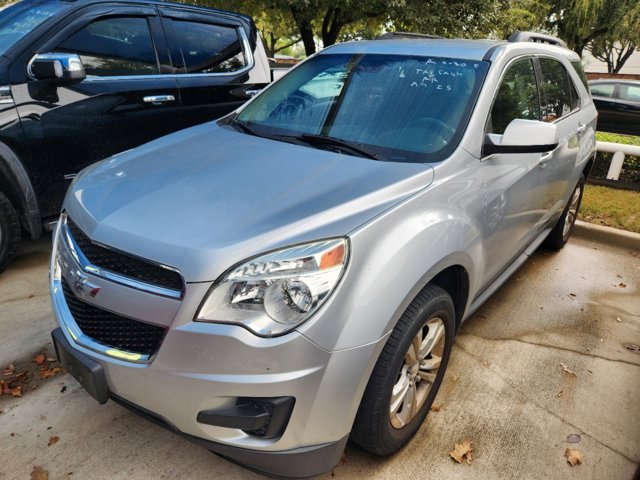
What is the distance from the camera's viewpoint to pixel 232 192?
206 centimetres

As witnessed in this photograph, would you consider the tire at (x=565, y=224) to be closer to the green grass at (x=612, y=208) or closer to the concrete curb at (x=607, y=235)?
the concrete curb at (x=607, y=235)

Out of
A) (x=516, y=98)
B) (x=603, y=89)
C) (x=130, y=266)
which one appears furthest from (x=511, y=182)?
(x=603, y=89)

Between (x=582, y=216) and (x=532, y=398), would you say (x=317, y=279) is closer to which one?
(x=532, y=398)

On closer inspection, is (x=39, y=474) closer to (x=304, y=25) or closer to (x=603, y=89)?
(x=304, y=25)

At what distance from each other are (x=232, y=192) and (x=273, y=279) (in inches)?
20.9

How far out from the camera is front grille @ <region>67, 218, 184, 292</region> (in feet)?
5.64

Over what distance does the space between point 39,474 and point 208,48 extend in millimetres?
3940

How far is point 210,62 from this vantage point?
15.9ft

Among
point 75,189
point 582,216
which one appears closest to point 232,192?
point 75,189

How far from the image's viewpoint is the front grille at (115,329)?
175cm

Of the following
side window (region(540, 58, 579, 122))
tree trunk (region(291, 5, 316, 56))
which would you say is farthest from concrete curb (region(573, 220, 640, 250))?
tree trunk (region(291, 5, 316, 56))

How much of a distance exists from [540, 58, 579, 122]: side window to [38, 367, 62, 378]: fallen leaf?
3385mm

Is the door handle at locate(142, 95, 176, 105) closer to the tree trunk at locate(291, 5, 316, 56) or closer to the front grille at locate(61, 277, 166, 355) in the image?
the front grille at locate(61, 277, 166, 355)

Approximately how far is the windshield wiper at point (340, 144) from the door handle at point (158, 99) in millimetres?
2201
